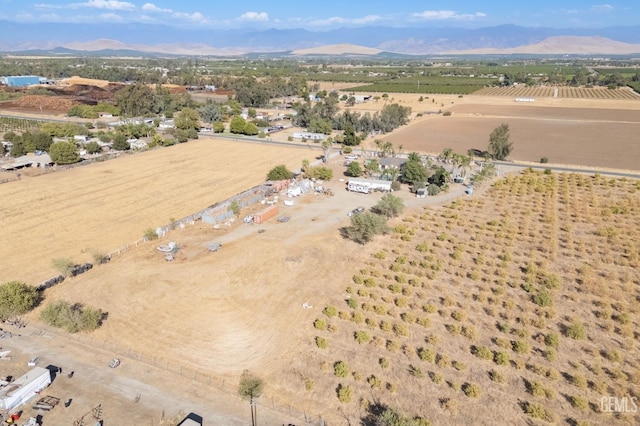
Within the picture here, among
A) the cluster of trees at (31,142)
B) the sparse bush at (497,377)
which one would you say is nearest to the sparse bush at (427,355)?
the sparse bush at (497,377)

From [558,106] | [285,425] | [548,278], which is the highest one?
[558,106]

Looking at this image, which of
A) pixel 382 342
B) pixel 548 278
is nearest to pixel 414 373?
pixel 382 342

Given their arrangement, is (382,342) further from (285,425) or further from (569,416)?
(569,416)

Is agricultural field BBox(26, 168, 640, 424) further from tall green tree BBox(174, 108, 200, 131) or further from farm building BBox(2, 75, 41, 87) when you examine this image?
farm building BBox(2, 75, 41, 87)

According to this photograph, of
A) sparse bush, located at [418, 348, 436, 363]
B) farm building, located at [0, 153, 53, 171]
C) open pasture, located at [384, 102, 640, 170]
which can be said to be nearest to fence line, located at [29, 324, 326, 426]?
sparse bush, located at [418, 348, 436, 363]

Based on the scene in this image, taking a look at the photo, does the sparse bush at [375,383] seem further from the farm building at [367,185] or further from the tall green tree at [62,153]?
the tall green tree at [62,153]

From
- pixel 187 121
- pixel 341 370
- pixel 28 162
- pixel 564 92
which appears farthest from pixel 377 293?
pixel 564 92

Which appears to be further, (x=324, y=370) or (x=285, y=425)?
(x=324, y=370)
